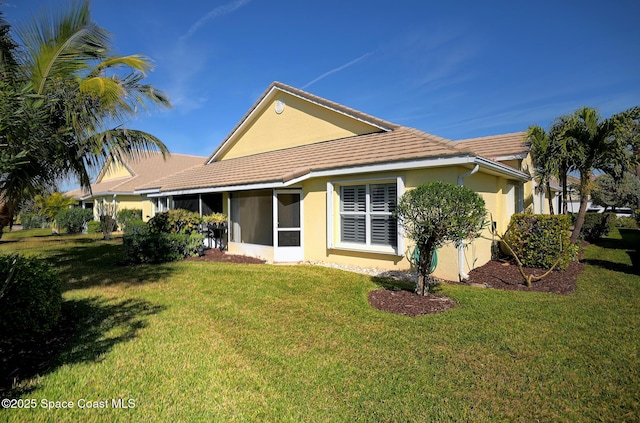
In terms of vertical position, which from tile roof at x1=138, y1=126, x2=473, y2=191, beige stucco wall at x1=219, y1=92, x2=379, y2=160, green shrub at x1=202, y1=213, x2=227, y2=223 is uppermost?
beige stucco wall at x1=219, y1=92, x2=379, y2=160

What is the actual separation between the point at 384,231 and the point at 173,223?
8.92 metres

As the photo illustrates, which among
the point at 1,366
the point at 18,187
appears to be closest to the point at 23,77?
the point at 18,187

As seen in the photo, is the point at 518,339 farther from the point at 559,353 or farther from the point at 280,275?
the point at 280,275

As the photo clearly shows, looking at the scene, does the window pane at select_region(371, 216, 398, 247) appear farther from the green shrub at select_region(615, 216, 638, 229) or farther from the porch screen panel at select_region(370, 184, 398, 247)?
the green shrub at select_region(615, 216, 638, 229)

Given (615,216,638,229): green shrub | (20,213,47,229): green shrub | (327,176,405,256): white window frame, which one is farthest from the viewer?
(20,213,47,229): green shrub

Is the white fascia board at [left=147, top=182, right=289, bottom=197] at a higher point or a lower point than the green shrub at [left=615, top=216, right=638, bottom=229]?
higher

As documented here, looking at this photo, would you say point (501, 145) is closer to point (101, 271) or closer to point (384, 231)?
point (384, 231)

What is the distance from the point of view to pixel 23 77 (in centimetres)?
634

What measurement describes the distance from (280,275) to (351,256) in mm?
2482

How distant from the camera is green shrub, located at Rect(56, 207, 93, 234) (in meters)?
27.1

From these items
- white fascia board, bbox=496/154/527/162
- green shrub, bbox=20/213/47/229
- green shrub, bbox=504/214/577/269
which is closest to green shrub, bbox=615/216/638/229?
white fascia board, bbox=496/154/527/162

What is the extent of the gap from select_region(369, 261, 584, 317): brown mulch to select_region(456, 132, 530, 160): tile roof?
4571 millimetres

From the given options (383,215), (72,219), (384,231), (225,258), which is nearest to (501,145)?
(383,215)

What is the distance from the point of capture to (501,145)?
1373cm
